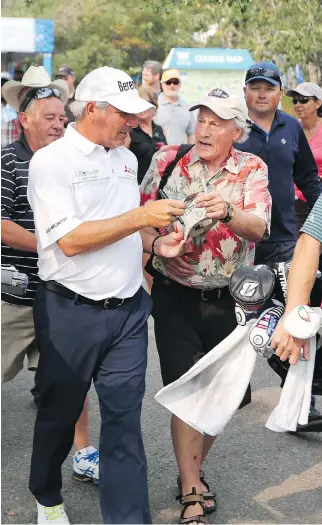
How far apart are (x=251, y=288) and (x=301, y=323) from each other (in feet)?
1.16

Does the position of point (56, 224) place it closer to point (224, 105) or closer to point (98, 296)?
point (98, 296)

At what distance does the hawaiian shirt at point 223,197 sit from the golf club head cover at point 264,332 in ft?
2.21

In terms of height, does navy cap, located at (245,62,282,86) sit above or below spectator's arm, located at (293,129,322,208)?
above

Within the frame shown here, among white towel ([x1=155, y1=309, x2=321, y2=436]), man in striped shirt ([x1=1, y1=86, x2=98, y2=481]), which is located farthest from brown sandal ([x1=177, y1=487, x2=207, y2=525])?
man in striped shirt ([x1=1, y1=86, x2=98, y2=481])

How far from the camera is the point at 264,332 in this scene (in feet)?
11.8

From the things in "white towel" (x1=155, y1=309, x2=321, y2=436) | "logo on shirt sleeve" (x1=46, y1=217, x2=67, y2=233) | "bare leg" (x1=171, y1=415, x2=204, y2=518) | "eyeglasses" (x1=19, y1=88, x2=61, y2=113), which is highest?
"eyeglasses" (x1=19, y1=88, x2=61, y2=113)

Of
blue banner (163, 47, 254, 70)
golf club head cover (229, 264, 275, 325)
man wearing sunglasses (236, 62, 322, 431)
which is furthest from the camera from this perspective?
blue banner (163, 47, 254, 70)

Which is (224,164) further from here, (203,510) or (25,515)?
(25,515)

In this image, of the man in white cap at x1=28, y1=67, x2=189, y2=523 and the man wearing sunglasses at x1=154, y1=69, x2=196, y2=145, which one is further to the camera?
the man wearing sunglasses at x1=154, y1=69, x2=196, y2=145

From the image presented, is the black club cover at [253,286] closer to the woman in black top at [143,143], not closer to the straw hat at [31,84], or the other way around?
the straw hat at [31,84]

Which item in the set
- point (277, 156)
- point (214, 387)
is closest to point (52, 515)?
point (214, 387)

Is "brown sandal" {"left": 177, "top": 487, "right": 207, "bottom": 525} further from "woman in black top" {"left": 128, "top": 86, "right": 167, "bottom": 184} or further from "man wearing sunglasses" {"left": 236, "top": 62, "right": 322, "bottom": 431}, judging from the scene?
"woman in black top" {"left": 128, "top": 86, "right": 167, "bottom": 184}

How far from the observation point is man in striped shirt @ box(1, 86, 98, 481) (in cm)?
475

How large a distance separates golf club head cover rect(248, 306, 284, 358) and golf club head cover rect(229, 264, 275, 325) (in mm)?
77
